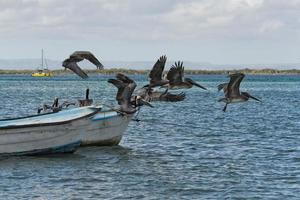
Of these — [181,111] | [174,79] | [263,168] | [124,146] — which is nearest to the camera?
[174,79]

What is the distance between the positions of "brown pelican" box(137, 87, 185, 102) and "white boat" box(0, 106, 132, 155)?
60.0 inches

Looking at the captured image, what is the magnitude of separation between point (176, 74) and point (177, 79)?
0.14m

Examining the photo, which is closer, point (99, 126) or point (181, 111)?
point (99, 126)

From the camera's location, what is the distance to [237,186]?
19953 mm

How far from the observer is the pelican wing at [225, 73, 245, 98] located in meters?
20.2

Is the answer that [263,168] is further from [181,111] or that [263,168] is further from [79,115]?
[181,111]

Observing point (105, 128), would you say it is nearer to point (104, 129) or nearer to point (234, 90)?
point (104, 129)

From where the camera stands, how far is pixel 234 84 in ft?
66.7

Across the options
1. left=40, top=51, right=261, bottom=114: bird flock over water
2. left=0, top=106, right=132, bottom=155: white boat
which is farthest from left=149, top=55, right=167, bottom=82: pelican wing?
left=0, top=106, right=132, bottom=155: white boat

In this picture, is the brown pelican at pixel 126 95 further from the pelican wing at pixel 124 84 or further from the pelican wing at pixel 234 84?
the pelican wing at pixel 234 84

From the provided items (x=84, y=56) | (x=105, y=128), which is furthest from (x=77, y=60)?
(x=105, y=128)

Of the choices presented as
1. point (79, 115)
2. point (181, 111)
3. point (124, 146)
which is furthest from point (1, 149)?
point (181, 111)

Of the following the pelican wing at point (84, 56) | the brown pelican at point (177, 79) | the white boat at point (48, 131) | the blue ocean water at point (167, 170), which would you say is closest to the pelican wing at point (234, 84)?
the brown pelican at point (177, 79)

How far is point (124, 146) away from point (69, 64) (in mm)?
6578
